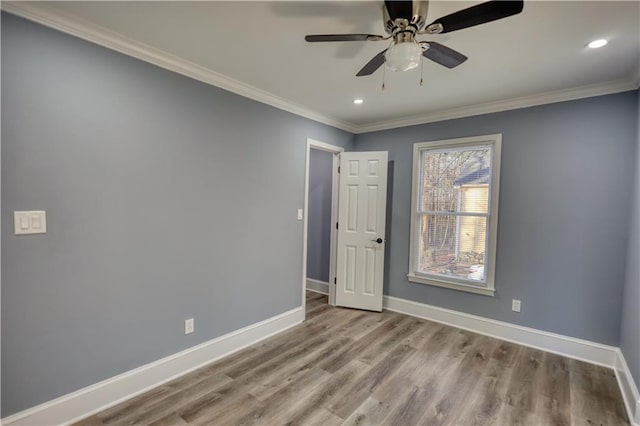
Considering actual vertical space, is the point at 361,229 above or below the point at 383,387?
above

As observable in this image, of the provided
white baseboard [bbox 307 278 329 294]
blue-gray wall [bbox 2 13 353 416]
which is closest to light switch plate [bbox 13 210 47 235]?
blue-gray wall [bbox 2 13 353 416]

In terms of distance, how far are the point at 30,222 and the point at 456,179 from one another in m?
3.85

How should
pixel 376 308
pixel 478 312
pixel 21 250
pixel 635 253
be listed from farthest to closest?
pixel 376 308
pixel 478 312
pixel 635 253
pixel 21 250

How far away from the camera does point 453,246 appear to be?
3570mm

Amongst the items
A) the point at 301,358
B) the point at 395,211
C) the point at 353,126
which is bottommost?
the point at 301,358

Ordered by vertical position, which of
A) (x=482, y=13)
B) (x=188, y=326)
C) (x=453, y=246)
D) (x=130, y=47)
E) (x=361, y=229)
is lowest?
(x=188, y=326)

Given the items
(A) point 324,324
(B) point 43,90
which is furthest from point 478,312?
(B) point 43,90

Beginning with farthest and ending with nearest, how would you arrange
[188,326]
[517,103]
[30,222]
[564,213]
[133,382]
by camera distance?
[517,103]
[564,213]
[188,326]
[133,382]
[30,222]

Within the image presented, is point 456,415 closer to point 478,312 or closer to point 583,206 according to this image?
point 478,312

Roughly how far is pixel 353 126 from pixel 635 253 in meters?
3.17

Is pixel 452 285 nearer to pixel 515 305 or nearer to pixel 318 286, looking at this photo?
pixel 515 305

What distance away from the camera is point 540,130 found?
9.75 feet

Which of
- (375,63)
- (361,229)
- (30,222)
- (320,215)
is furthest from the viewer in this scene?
(320,215)

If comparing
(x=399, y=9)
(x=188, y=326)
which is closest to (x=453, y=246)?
(x=399, y=9)
